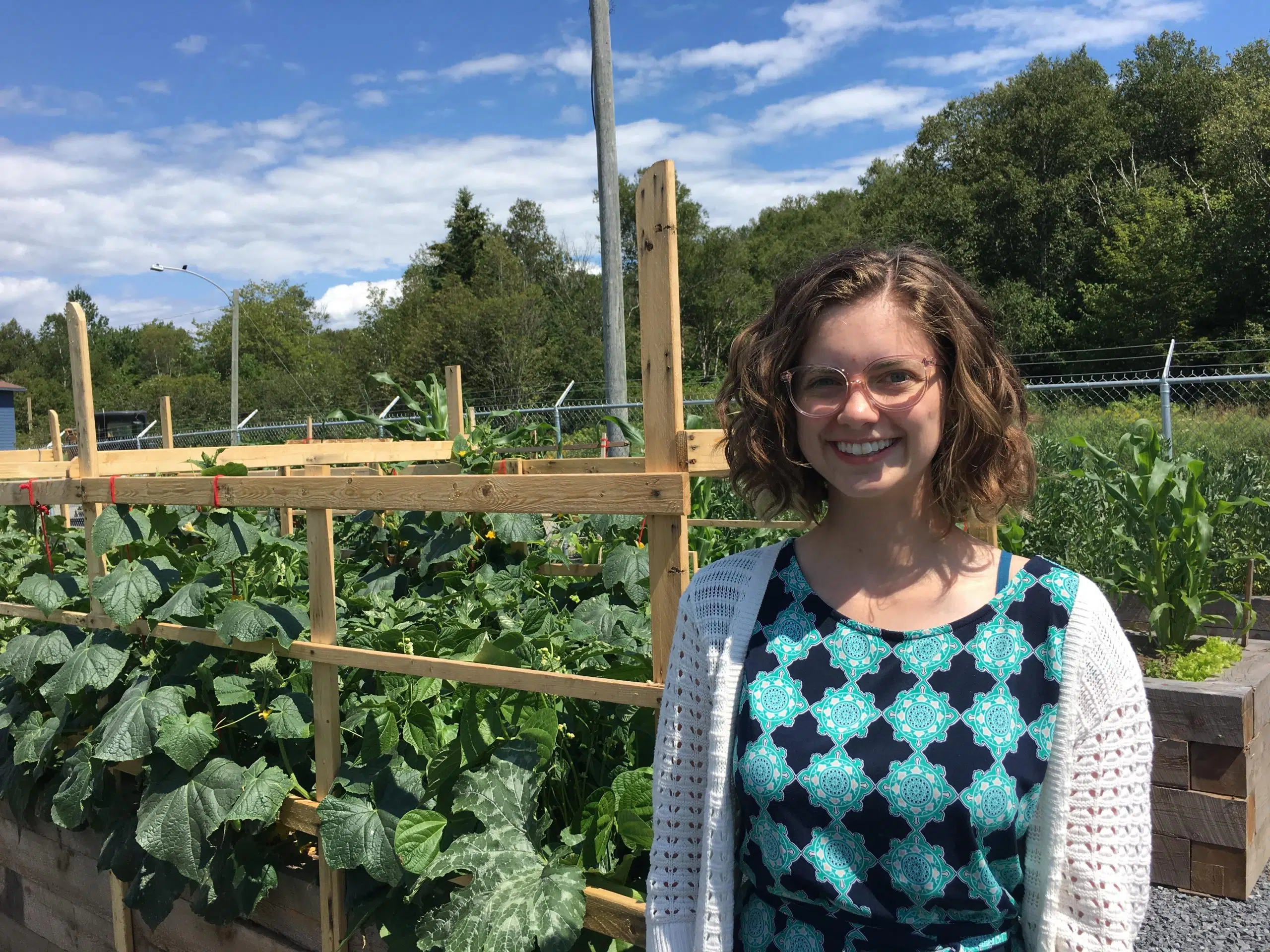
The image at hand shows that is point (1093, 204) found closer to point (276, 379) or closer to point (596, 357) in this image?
point (596, 357)

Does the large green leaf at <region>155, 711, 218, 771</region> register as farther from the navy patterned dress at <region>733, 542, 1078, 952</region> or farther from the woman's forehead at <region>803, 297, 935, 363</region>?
the woman's forehead at <region>803, 297, 935, 363</region>

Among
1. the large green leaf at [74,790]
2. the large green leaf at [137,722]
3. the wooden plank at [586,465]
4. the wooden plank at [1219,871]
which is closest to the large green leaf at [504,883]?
the large green leaf at [137,722]

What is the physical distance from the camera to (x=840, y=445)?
1371mm

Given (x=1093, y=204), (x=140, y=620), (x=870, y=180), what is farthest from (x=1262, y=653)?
(x=870, y=180)

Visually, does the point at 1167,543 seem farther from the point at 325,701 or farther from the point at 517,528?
the point at 325,701

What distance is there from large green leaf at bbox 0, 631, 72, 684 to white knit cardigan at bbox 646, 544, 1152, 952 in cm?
247

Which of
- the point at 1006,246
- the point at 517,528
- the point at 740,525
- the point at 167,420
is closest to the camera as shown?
the point at 517,528

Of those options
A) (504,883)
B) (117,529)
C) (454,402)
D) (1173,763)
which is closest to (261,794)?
(504,883)

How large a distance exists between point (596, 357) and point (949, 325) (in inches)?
947

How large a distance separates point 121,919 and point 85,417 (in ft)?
5.23

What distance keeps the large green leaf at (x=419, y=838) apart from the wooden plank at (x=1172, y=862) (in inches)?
94.3

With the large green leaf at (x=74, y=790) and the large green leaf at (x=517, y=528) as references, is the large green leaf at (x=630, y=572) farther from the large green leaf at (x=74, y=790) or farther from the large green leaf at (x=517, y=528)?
the large green leaf at (x=74, y=790)

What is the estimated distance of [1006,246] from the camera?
99.4 feet

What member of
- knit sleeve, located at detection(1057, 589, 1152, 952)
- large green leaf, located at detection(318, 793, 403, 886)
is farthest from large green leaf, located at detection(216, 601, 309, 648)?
knit sleeve, located at detection(1057, 589, 1152, 952)
